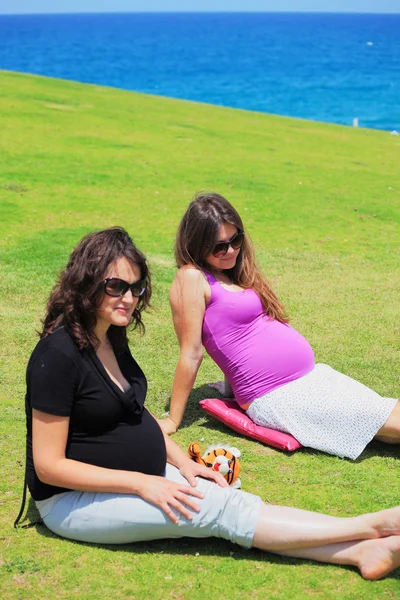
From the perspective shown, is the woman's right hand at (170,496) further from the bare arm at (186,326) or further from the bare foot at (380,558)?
the bare arm at (186,326)

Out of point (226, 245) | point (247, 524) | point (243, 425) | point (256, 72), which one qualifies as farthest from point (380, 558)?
point (256, 72)

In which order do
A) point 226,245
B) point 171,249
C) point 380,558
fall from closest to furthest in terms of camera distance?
point 380,558
point 226,245
point 171,249

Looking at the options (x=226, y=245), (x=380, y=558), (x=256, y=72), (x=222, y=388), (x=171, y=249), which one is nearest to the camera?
(x=380, y=558)

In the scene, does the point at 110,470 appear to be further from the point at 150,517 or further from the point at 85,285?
the point at 85,285

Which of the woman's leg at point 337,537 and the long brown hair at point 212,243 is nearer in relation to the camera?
the woman's leg at point 337,537

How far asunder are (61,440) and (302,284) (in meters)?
5.53

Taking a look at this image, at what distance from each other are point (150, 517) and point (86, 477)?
36 cm

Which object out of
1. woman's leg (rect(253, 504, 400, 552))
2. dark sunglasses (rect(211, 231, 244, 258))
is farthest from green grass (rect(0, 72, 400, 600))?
dark sunglasses (rect(211, 231, 244, 258))

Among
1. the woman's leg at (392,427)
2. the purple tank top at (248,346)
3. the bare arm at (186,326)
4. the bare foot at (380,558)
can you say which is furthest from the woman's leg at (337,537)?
the bare arm at (186,326)

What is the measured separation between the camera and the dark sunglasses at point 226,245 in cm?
540

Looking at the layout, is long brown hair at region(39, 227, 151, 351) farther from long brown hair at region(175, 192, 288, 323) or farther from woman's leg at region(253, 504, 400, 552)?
long brown hair at region(175, 192, 288, 323)

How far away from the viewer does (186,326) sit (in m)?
5.45

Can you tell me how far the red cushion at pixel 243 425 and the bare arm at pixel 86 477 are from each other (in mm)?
1438

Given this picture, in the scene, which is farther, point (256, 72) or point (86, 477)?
point (256, 72)
